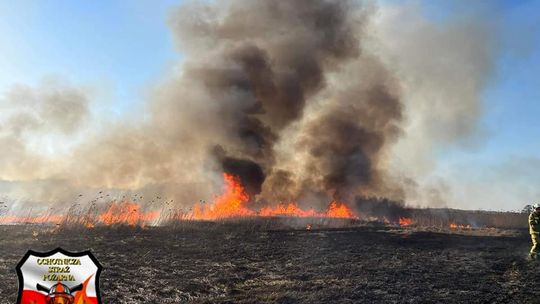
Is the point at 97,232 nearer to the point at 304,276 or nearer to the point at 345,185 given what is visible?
the point at 304,276

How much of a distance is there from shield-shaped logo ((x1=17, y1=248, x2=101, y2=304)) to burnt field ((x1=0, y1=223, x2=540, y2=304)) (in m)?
4.61

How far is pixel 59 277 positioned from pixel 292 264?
1005 cm

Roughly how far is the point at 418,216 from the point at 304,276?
86.5 ft

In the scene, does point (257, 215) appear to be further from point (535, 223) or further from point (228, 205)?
point (535, 223)

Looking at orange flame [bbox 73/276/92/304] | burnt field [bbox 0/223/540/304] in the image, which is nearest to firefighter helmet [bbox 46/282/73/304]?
orange flame [bbox 73/276/92/304]

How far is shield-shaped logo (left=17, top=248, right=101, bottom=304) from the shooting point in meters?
6.85

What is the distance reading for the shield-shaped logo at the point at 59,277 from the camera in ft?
22.5

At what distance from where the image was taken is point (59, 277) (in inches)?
278

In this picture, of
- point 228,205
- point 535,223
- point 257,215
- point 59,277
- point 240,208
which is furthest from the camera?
point 240,208

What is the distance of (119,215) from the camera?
81.3 feet

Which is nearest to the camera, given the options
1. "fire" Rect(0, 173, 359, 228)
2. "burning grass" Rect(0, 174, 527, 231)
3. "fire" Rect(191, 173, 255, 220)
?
"fire" Rect(0, 173, 359, 228)

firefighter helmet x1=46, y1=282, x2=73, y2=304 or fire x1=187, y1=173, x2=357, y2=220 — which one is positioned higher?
fire x1=187, y1=173, x2=357, y2=220

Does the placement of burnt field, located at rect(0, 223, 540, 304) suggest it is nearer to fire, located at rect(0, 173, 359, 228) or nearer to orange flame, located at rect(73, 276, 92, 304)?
fire, located at rect(0, 173, 359, 228)

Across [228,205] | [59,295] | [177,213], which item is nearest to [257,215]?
[228,205]
